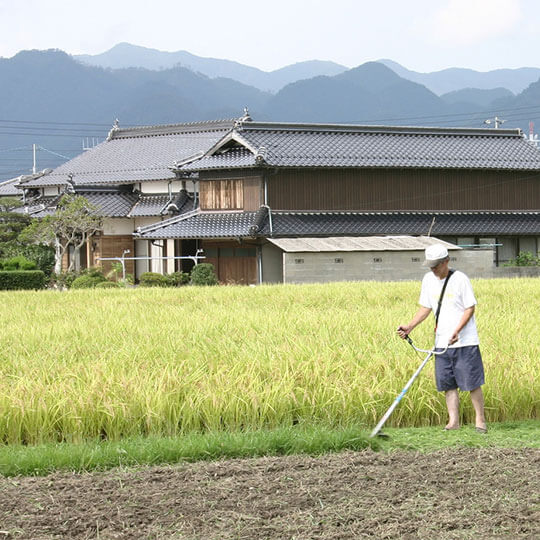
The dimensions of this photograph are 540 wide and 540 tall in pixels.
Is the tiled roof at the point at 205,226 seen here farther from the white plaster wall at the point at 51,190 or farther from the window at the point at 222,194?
the white plaster wall at the point at 51,190

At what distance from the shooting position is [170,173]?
3591cm

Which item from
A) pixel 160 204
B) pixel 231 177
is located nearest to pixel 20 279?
pixel 231 177

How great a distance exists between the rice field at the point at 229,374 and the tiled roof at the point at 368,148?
59.9 feet

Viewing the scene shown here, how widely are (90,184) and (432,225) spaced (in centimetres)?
1604

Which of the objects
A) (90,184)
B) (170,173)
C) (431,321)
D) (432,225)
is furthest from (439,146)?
(431,321)

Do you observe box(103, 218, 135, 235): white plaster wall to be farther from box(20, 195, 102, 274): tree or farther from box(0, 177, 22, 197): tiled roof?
box(0, 177, 22, 197): tiled roof

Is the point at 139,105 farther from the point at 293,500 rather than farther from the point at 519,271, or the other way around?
the point at 293,500

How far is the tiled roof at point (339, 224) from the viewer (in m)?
28.7

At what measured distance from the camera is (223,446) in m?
5.88

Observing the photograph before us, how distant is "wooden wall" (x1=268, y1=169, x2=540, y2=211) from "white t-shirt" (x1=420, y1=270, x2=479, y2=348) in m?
22.5

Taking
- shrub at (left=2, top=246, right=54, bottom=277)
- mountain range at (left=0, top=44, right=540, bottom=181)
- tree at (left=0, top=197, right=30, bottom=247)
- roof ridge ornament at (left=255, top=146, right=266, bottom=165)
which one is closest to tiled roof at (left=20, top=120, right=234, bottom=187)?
tree at (left=0, top=197, right=30, bottom=247)

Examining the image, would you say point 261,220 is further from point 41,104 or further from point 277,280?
point 41,104

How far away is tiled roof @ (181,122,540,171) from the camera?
29688 millimetres

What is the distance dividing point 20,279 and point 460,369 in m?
20.1
